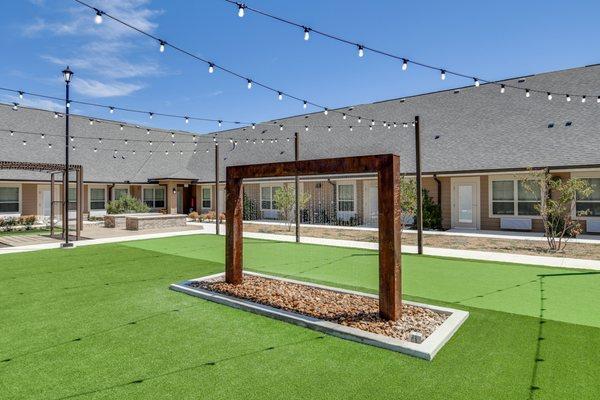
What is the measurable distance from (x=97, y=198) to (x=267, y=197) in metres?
12.5

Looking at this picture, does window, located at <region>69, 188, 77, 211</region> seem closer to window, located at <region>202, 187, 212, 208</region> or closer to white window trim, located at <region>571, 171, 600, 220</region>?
window, located at <region>202, 187, 212, 208</region>

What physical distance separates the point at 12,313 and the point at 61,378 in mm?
3225

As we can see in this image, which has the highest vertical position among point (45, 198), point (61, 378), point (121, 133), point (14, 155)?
point (121, 133)

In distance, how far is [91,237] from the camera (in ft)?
57.3

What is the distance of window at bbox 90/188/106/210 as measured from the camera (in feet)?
89.7

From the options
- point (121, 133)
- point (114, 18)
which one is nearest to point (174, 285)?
point (114, 18)

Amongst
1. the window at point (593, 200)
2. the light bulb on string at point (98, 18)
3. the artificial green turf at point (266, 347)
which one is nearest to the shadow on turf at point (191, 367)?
the artificial green turf at point (266, 347)

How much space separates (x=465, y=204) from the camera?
2027 cm

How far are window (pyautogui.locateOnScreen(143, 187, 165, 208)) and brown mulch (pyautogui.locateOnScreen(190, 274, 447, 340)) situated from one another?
2454 cm

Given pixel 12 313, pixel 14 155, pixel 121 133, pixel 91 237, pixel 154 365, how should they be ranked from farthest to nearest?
pixel 121 133
pixel 14 155
pixel 91 237
pixel 12 313
pixel 154 365

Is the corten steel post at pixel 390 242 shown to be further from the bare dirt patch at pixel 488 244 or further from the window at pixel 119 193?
the window at pixel 119 193

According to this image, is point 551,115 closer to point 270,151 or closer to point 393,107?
point 393,107

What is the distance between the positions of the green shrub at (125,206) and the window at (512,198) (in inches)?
908

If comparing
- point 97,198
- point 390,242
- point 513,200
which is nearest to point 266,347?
point 390,242
